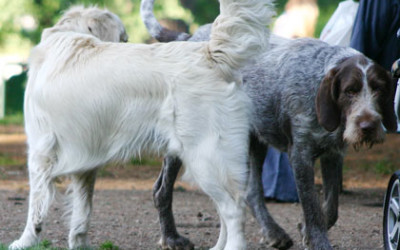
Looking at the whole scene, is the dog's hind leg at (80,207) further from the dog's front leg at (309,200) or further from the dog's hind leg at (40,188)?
the dog's front leg at (309,200)

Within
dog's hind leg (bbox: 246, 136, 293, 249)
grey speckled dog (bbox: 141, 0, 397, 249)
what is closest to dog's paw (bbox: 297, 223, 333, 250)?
grey speckled dog (bbox: 141, 0, 397, 249)

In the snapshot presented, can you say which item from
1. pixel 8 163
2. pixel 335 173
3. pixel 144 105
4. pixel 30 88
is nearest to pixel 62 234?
pixel 30 88

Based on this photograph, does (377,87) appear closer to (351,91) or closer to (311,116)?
(351,91)

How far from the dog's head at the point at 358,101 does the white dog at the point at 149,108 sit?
57 centimetres

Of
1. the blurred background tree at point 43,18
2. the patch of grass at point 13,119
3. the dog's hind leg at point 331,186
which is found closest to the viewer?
the dog's hind leg at point 331,186

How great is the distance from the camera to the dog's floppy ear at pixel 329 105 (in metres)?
5.19

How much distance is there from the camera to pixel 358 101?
16.7 feet

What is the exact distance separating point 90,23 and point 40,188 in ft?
4.39

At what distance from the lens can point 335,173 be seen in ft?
19.2

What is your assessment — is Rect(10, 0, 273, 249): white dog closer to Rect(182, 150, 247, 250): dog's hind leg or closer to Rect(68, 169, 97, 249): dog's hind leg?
Rect(182, 150, 247, 250): dog's hind leg

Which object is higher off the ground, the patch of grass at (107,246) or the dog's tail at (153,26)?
the dog's tail at (153,26)

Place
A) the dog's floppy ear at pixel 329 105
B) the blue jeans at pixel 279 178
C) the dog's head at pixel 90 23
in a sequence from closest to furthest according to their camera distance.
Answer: the dog's floppy ear at pixel 329 105, the dog's head at pixel 90 23, the blue jeans at pixel 279 178

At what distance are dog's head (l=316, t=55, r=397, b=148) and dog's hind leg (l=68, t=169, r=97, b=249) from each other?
177 cm

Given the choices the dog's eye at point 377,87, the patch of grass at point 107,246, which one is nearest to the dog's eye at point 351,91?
the dog's eye at point 377,87
